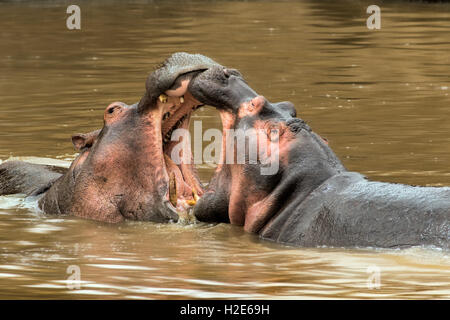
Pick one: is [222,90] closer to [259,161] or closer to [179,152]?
[259,161]

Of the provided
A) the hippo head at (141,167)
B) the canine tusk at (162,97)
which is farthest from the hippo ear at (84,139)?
the canine tusk at (162,97)

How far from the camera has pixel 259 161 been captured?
7.86 meters

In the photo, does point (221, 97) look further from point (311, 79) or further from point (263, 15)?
point (263, 15)

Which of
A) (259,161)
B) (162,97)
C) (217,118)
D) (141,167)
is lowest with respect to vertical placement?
(217,118)

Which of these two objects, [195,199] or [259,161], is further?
[195,199]

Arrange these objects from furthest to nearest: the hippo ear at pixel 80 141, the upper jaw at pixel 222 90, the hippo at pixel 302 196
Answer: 1. the hippo ear at pixel 80 141
2. the upper jaw at pixel 222 90
3. the hippo at pixel 302 196

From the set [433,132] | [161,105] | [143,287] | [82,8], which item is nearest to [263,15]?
[82,8]

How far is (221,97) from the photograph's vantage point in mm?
8180

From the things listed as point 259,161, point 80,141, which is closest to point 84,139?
point 80,141

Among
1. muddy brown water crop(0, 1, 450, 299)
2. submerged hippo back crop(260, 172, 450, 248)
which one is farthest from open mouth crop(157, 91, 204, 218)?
submerged hippo back crop(260, 172, 450, 248)

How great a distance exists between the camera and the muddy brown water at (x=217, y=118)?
685cm

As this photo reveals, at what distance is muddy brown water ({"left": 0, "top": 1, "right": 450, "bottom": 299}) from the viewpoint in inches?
270

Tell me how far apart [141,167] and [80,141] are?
2.20ft

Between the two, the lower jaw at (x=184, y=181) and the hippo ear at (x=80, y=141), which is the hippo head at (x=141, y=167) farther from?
the hippo ear at (x=80, y=141)
